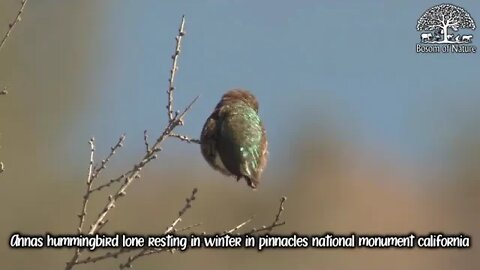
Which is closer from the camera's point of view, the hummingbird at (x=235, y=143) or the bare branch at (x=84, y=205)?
the bare branch at (x=84, y=205)

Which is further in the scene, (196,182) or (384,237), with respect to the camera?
(196,182)

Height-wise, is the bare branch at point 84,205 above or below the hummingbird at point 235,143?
below

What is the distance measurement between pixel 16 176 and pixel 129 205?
164 centimetres

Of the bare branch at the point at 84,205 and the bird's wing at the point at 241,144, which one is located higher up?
the bird's wing at the point at 241,144

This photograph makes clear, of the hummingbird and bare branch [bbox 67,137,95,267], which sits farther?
the hummingbird

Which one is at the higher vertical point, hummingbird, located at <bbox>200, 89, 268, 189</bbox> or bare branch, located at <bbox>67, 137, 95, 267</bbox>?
hummingbird, located at <bbox>200, 89, 268, 189</bbox>

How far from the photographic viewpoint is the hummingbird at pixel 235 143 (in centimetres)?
441

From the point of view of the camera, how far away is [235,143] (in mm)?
4469

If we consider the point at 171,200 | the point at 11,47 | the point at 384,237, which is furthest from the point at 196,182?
the point at 384,237

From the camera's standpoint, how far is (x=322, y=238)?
14.9ft

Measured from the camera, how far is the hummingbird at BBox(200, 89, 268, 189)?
441 cm

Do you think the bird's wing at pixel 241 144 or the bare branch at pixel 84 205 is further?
the bird's wing at pixel 241 144

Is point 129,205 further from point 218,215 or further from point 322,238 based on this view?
point 322,238

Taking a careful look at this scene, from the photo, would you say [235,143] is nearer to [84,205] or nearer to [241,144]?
[241,144]
